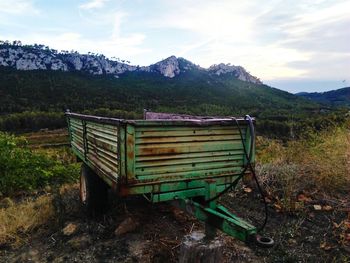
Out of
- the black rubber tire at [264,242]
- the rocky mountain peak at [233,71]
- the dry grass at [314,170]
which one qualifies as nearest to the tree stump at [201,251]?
the black rubber tire at [264,242]

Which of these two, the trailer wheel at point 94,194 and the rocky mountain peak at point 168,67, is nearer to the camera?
the trailer wheel at point 94,194

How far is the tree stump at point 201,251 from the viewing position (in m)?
2.40

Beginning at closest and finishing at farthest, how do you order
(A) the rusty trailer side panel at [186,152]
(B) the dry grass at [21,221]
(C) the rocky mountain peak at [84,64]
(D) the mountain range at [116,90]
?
(A) the rusty trailer side panel at [186,152]
(B) the dry grass at [21,221]
(D) the mountain range at [116,90]
(C) the rocky mountain peak at [84,64]

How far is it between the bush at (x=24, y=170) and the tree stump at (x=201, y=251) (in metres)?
6.27

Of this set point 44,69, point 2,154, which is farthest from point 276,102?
point 2,154

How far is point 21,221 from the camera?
4750 mm

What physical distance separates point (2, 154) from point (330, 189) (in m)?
7.44

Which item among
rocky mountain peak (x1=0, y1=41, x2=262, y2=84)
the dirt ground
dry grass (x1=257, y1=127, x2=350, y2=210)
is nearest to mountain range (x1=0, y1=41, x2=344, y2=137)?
rocky mountain peak (x1=0, y1=41, x2=262, y2=84)

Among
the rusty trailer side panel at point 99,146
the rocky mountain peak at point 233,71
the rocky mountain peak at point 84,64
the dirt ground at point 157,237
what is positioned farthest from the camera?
the rocky mountain peak at point 233,71

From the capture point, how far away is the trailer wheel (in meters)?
4.54

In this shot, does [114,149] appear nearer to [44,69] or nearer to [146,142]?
[146,142]

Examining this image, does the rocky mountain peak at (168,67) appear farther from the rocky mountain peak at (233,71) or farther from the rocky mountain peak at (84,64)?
the rocky mountain peak at (233,71)

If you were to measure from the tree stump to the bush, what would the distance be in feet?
20.6

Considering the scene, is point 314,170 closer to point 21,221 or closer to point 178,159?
point 178,159
